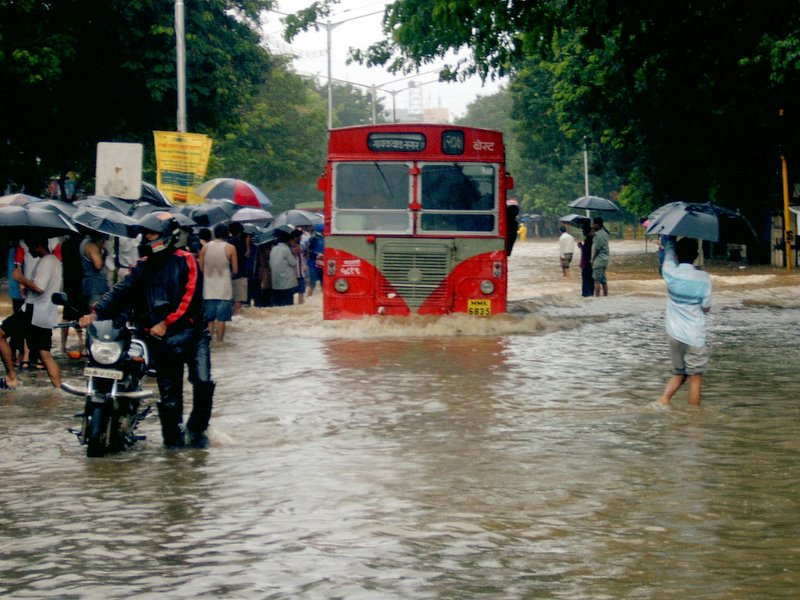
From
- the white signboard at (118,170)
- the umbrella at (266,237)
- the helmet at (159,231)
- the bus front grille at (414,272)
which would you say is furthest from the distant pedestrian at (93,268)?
the umbrella at (266,237)

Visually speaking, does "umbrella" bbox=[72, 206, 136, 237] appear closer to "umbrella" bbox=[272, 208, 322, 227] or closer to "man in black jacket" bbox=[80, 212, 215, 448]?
"man in black jacket" bbox=[80, 212, 215, 448]

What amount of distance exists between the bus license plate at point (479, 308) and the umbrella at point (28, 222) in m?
7.10

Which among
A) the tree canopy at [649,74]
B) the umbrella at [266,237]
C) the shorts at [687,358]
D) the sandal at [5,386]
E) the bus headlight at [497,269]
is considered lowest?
the sandal at [5,386]

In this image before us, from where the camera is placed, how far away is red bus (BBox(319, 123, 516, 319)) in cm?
1933

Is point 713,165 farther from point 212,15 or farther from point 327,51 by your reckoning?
point 327,51

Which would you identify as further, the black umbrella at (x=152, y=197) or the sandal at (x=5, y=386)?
the black umbrella at (x=152, y=197)

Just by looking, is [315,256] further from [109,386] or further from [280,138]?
[280,138]

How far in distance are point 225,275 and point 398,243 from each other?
2731 millimetres

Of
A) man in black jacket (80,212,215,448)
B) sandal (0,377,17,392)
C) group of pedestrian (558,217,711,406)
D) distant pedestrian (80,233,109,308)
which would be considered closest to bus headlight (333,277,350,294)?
distant pedestrian (80,233,109,308)

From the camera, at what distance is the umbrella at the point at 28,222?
1338 centimetres

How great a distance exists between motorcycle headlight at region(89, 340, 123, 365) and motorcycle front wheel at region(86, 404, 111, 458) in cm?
31

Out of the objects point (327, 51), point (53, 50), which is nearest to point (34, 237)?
point (53, 50)

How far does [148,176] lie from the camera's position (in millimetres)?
43688

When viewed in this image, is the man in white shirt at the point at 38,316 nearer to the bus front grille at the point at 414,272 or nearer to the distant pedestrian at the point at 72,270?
the distant pedestrian at the point at 72,270
